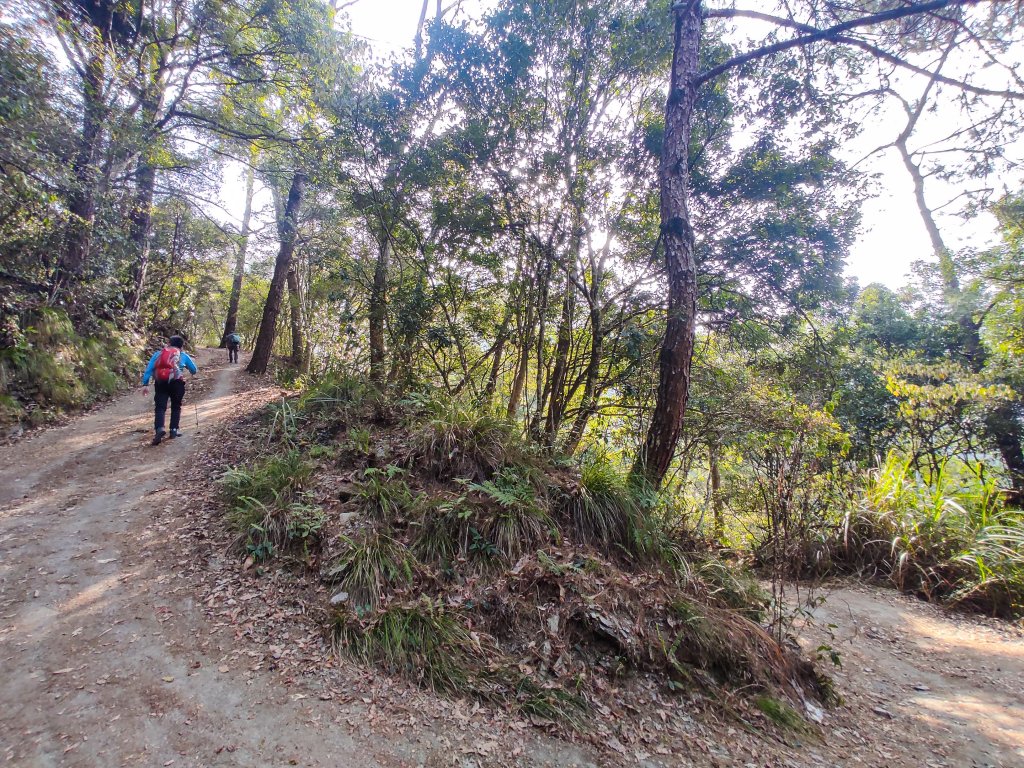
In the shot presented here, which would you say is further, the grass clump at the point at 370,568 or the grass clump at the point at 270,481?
the grass clump at the point at 270,481

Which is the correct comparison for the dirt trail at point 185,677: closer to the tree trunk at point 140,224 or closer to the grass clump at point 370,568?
the grass clump at point 370,568

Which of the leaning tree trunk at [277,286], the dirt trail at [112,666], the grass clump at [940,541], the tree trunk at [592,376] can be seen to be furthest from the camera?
the leaning tree trunk at [277,286]

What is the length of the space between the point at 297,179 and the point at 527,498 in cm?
1237

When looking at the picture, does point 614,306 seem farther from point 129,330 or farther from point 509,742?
point 129,330

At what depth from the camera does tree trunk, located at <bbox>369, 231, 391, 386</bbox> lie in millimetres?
6953

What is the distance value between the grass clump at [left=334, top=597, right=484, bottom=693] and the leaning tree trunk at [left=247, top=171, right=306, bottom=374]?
11.9 meters

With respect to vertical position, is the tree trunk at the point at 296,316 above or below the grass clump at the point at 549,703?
above

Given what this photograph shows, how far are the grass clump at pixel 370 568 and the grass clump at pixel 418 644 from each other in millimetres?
192

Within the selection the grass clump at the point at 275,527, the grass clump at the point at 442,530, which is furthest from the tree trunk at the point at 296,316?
the grass clump at the point at 442,530

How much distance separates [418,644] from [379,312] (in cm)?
517

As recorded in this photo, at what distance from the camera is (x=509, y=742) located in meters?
2.62

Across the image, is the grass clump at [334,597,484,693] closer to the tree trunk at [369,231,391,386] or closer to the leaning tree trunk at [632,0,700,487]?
the leaning tree trunk at [632,0,700,487]

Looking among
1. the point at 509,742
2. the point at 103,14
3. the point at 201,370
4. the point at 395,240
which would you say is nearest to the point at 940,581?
the point at 509,742

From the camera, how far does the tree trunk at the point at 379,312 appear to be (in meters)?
6.95
